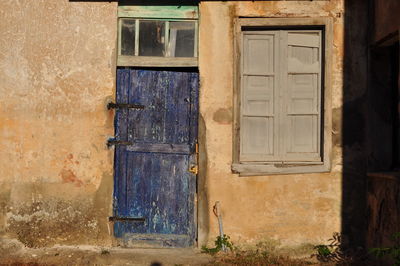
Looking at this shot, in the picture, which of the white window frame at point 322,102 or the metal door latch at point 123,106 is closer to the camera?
the white window frame at point 322,102

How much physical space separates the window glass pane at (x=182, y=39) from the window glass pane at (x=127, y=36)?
0.47 m

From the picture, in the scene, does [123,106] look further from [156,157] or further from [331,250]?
[331,250]

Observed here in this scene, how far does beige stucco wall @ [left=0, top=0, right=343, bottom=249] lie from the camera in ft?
21.6

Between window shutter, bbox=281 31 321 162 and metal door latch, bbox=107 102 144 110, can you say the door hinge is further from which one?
window shutter, bbox=281 31 321 162

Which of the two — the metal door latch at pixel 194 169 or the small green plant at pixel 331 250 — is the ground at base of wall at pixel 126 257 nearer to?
the small green plant at pixel 331 250

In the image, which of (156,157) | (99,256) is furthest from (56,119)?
(99,256)

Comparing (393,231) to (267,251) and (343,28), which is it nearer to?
(267,251)

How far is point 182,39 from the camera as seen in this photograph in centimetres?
685

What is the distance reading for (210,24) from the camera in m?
6.71

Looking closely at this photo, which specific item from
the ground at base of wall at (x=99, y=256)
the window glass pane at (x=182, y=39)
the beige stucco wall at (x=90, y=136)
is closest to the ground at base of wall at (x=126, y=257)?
the ground at base of wall at (x=99, y=256)

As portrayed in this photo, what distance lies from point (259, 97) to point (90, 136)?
2.13m

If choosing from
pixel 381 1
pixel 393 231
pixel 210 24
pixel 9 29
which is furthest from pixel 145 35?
pixel 393 231

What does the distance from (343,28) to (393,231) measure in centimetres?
248

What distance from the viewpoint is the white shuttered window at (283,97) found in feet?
22.0
